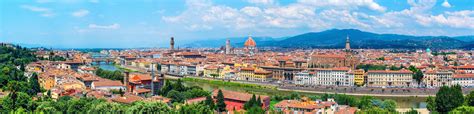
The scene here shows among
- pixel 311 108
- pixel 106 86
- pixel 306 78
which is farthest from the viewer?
pixel 306 78

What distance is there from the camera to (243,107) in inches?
607

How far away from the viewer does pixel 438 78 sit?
2859cm

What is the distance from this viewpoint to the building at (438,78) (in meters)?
28.4

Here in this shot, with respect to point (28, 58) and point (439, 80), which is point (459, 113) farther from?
point (28, 58)

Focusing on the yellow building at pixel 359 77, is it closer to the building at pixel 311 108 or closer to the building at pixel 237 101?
the building at pixel 237 101

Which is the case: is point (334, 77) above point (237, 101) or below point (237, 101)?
above

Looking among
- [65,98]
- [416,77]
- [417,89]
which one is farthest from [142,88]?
[416,77]

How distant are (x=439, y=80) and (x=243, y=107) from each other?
55.3ft

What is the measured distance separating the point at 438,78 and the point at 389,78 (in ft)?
8.33

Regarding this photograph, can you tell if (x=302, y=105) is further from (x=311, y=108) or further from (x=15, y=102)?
(x=15, y=102)

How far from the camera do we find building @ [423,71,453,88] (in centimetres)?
2843

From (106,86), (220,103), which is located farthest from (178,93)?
(106,86)

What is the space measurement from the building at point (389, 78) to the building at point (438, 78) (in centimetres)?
94

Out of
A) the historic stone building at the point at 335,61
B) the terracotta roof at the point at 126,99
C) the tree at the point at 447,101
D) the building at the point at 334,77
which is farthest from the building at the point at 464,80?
the terracotta roof at the point at 126,99
